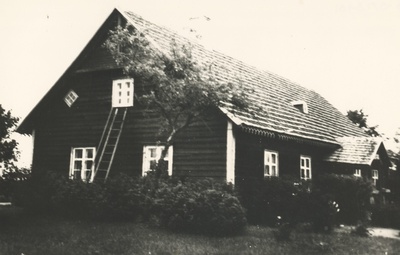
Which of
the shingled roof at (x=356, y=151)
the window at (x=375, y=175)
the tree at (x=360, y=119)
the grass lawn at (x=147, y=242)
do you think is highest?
the tree at (x=360, y=119)

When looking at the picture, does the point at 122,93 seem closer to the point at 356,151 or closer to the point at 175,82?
the point at 175,82

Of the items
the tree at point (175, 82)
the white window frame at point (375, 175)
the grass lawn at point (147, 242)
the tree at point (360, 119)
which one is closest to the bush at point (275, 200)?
the grass lawn at point (147, 242)

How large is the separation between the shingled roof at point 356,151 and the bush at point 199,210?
30.8 feet

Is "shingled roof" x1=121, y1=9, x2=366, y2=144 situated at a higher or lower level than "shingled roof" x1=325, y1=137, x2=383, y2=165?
higher

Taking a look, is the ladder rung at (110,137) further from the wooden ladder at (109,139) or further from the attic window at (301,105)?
the attic window at (301,105)

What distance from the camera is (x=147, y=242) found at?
11367 mm

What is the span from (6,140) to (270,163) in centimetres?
1048

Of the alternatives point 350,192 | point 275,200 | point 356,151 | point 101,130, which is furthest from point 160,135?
point 356,151

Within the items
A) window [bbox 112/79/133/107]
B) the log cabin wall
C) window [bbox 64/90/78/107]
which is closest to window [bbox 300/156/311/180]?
the log cabin wall

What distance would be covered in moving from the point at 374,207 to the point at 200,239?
977cm

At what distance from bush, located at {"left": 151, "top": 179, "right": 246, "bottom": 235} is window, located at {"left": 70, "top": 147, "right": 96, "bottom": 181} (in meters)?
6.77

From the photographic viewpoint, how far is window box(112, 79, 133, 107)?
19.0 m

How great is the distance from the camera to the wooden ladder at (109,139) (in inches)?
743

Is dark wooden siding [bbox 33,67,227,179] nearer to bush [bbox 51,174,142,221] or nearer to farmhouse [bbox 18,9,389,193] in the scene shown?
farmhouse [bbox 18,9,389,193]
